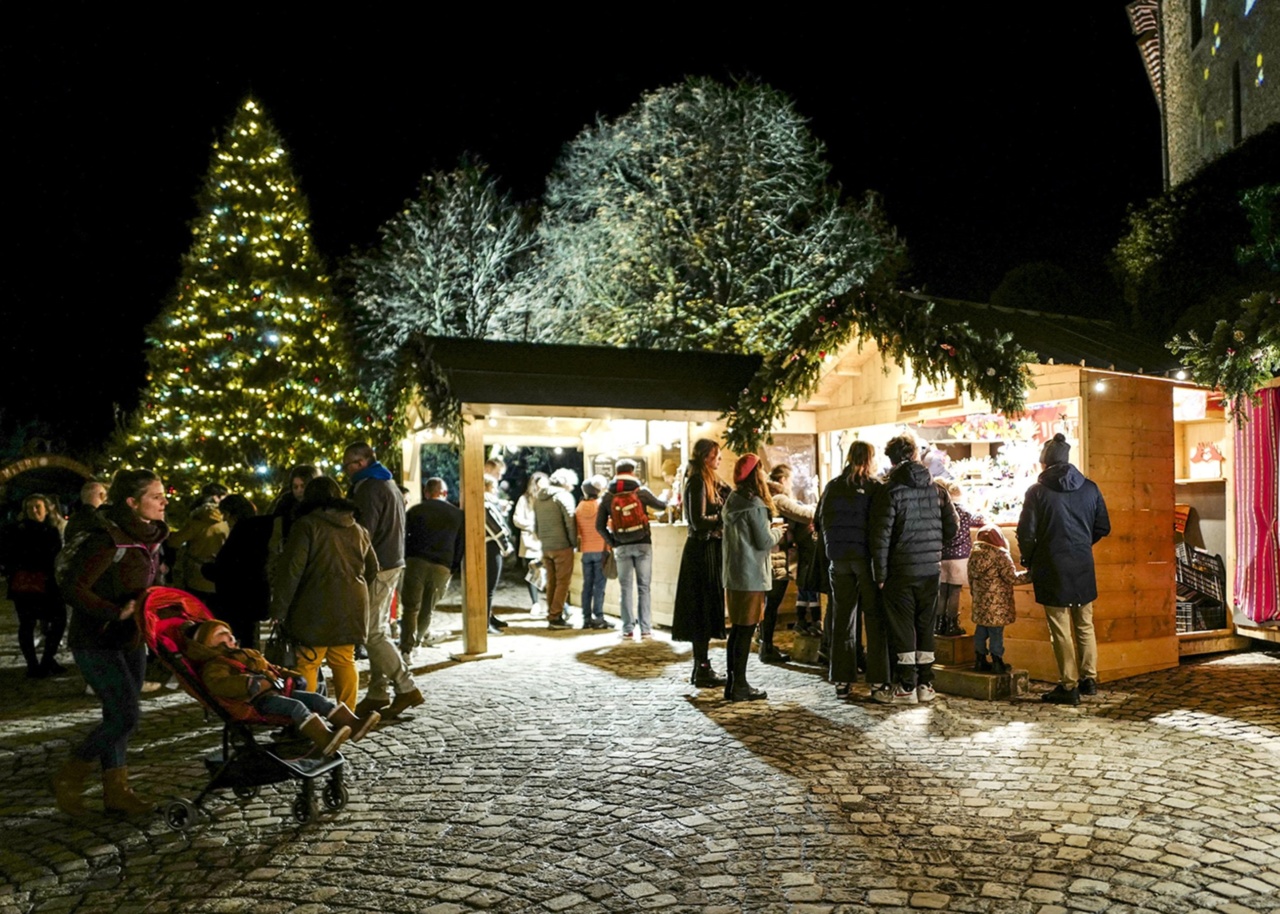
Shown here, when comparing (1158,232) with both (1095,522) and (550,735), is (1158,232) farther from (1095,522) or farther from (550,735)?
(550,735)

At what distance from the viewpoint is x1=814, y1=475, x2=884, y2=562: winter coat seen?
7.43 meters

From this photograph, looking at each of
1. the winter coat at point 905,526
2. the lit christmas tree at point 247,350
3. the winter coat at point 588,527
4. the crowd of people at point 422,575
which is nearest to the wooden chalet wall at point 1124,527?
the crowd of people at point 422,575

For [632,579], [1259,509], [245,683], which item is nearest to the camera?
[245,683]

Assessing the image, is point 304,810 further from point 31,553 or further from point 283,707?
point 31,553

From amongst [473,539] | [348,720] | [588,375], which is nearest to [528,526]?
[588,375]

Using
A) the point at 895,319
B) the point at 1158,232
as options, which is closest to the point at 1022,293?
the point at 1158,232

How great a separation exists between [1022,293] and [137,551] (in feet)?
64.5

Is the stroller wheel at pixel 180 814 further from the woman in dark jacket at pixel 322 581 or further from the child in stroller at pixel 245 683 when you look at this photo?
the woman in dark jacket at pixel 322 581

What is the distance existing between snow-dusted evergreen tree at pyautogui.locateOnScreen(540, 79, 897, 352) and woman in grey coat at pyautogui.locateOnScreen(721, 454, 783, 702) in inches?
707

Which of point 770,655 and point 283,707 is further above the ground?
point 283,707

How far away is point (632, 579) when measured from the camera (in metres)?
11.1

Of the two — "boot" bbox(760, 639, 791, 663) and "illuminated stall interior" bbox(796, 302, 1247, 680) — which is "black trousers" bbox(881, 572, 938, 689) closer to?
"illuminated stall interior" bbox(796, 302, 1247, 680)

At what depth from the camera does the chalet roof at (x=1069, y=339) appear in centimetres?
862

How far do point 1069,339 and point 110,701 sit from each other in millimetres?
8620
